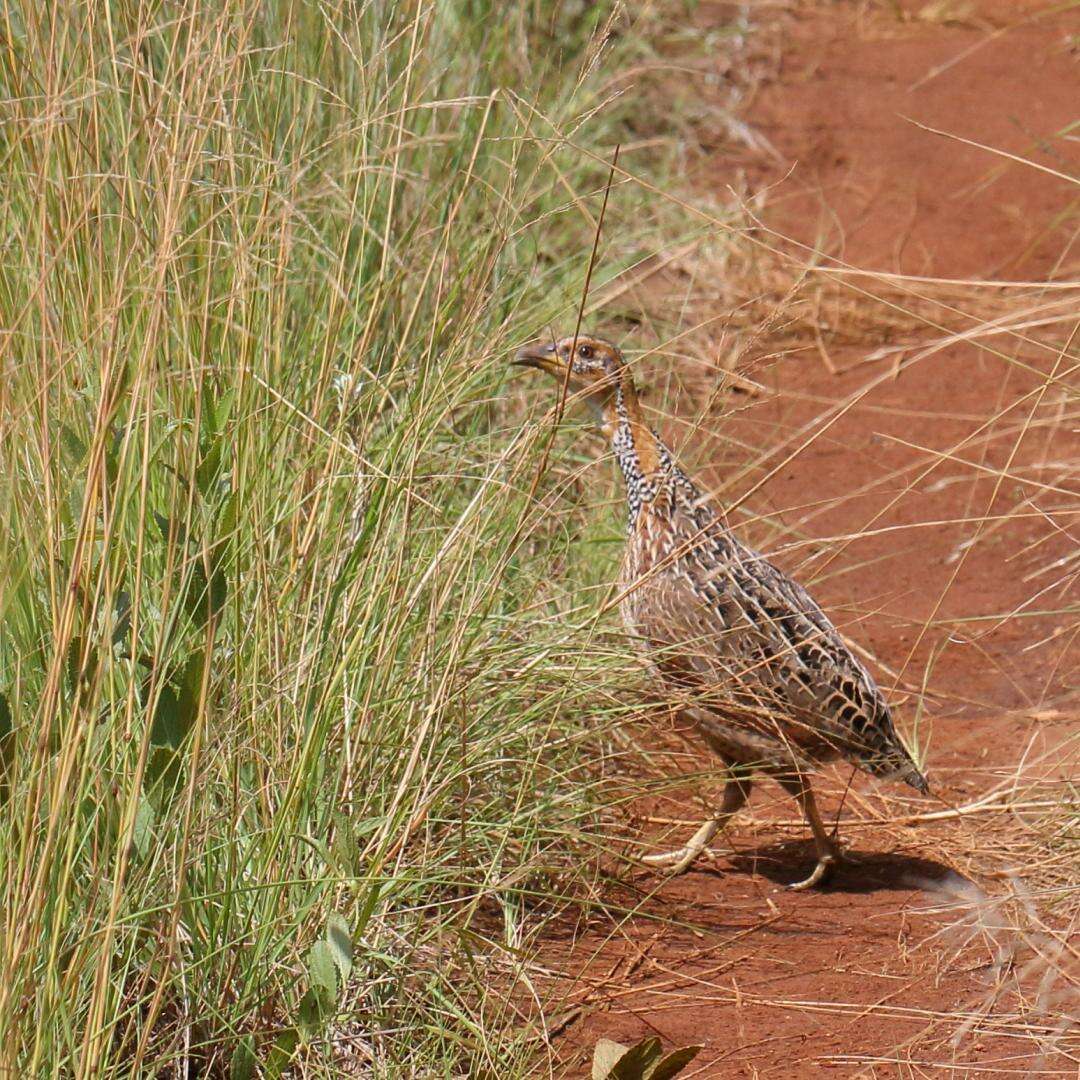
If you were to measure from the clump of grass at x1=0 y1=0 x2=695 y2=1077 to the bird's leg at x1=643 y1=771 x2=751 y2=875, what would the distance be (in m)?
0.38

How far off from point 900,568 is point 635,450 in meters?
1.80

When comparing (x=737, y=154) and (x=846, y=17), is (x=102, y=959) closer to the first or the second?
(x=737, y=154)

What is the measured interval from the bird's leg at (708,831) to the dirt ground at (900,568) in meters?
0.08

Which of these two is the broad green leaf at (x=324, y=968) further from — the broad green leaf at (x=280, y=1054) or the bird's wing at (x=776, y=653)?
the bird's wing at (x=776, y=653)

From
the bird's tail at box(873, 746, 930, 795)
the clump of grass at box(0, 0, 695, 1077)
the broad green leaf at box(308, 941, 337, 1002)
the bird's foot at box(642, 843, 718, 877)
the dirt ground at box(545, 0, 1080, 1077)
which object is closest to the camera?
the clump of grass at box(0, 0, 695, 1077)

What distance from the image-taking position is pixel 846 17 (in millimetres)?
10844

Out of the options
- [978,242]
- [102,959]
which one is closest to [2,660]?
[102,959]

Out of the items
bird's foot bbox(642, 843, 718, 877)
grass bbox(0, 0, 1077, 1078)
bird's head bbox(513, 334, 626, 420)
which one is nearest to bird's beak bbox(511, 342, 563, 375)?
bird's head bbox(513, 334, 626, 420)

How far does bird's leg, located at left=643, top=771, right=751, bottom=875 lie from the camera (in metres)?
4.18

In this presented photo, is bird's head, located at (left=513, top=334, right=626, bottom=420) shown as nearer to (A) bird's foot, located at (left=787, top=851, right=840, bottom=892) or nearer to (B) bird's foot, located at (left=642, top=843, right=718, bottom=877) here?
(B) bird's foot, located at (left=642, top=843, right=718, bottom=877)

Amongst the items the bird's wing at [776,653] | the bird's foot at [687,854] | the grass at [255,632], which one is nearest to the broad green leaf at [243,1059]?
the grass at [255,632]

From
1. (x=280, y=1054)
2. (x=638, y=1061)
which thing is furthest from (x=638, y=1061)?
(x=280, y=1054)

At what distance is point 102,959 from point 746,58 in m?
8.55

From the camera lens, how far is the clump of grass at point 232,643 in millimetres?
2549
